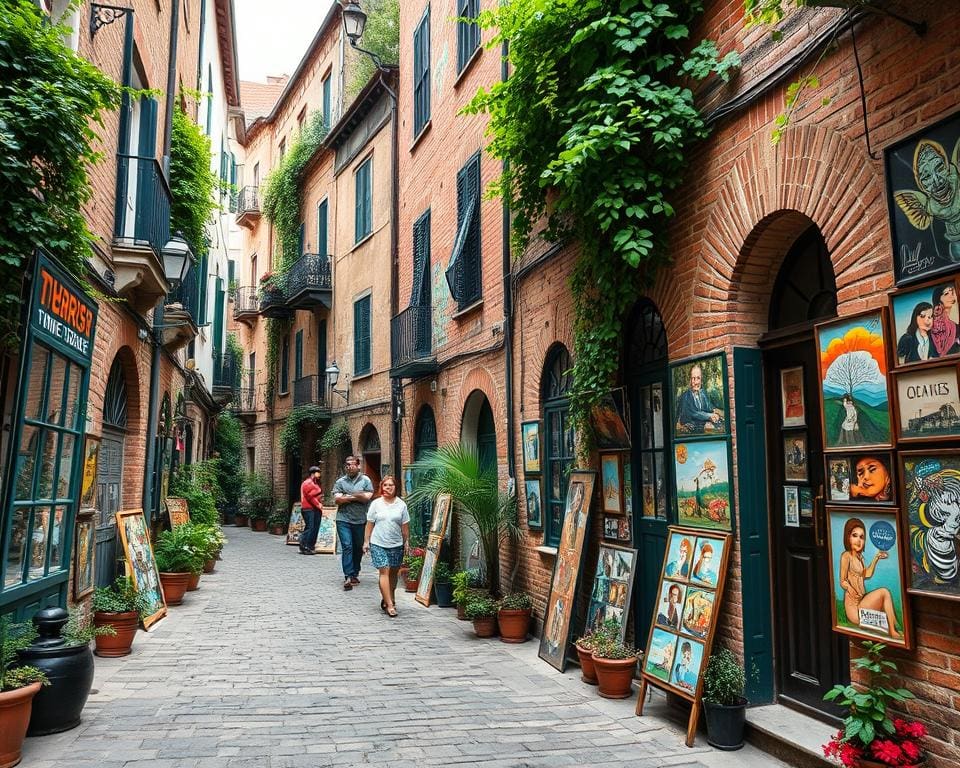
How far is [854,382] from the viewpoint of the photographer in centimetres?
425

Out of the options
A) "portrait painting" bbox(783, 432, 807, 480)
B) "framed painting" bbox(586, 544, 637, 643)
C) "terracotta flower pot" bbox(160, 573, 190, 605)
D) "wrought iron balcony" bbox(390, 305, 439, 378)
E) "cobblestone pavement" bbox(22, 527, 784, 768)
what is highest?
"wrought iron balcony" bbox(390, 305, 439, 378)

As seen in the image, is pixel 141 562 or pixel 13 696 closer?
pixel 13 696

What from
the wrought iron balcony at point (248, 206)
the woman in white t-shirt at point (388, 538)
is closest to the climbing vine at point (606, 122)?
the woman in white t-shirt at point (388, 538)

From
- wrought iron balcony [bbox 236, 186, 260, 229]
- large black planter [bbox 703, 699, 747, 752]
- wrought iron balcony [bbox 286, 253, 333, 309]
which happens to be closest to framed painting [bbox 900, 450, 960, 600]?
large black planter [bbox 703, 699, 747, 752]

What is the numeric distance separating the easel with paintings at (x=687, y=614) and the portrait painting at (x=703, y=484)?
0.11 metres

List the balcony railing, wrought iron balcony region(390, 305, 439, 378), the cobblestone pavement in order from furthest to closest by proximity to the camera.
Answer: the balcony railing < wrought iron balcony region(390, 305, 439, 378) < the cobblestone pavement

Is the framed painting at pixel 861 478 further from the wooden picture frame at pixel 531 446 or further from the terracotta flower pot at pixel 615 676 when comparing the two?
the wooden picture frame at pixel 531 446

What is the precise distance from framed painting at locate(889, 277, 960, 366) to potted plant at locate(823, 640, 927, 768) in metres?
1.47

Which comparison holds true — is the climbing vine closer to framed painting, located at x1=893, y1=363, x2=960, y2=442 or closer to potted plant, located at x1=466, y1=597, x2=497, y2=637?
framed painting, located at x1=893, y1=363, x2=960, y2=442

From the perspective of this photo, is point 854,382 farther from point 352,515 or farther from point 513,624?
point 352,515

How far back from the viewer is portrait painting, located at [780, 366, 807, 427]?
5.18 meters

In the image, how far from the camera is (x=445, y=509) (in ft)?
35.8

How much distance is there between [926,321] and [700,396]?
1969mm

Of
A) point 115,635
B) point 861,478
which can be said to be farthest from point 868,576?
point 115,635
